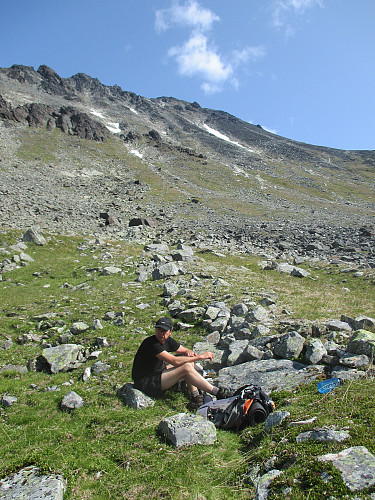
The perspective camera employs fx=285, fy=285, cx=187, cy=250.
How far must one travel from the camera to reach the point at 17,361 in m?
9.63

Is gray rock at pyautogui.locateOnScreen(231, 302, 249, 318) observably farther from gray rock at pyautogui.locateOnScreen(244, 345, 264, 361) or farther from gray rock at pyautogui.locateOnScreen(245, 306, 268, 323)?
gray rock at pyautogui.locateOnScreen(244, 345, 264, 361)

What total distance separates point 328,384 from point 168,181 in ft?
263

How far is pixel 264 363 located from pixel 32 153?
3499 inches

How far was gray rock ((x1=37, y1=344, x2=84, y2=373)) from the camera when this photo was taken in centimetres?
922

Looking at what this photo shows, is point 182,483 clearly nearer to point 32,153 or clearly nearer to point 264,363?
point 264,363

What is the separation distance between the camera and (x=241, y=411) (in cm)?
625

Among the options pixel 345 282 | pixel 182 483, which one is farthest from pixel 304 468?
pixel 345 282

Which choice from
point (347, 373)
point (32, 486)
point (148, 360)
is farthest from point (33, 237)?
point (347, 373)

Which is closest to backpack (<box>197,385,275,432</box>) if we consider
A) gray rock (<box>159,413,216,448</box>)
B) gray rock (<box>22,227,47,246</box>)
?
gray rock (<box>159,413,216,448</box>)

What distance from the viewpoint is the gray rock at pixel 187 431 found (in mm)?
5500

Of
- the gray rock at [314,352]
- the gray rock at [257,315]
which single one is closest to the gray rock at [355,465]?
the gray rock at [314,352]

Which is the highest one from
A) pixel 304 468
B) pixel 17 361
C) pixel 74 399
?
pixel 304 468

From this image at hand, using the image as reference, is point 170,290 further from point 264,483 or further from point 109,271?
point 264,483

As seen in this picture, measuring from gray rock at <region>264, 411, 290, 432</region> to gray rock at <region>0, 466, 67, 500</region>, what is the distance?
3.75m
